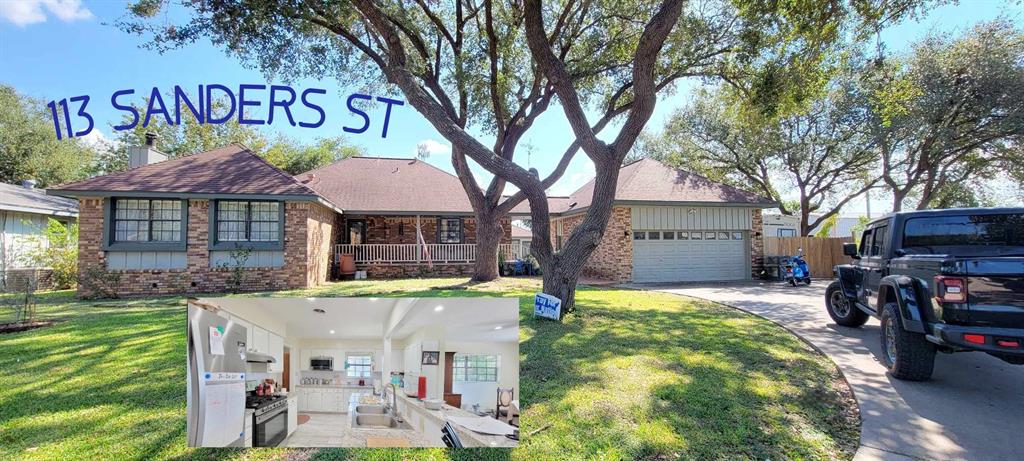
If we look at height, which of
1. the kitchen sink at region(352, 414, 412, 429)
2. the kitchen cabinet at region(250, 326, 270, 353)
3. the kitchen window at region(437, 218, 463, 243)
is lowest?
the kitchen sink at region(352, 414, 412, 429)

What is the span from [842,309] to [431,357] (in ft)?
26.7

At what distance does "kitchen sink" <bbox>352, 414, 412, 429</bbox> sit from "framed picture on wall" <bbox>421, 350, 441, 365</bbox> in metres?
0.27

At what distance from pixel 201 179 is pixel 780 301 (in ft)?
49.5

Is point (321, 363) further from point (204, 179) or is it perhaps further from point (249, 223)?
point (204, 179)

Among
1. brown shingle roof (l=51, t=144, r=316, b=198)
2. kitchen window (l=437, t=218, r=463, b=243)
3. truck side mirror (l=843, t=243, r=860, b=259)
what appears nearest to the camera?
truck side mirror (l=843, t=243, r=860, b=259)

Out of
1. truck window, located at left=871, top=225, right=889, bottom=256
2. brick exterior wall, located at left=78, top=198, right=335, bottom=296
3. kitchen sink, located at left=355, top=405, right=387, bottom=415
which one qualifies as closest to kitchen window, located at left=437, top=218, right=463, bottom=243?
brick exterior wall, located at left=78, top=198, right=335, bottom=296

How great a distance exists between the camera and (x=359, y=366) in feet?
6.44

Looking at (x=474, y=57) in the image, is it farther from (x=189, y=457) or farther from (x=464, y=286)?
(x=189, y=457)

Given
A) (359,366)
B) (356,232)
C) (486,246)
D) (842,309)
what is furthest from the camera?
(356,232)

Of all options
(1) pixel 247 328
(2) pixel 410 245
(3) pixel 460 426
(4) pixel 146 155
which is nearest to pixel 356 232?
(2) pixel 410 245

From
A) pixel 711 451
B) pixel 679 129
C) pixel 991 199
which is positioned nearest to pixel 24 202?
pixel 711 451

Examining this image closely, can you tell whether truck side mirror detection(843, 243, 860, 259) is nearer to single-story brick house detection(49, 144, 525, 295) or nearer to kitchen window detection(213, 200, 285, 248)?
single-story brick house detection(49, 144, 525, 295)

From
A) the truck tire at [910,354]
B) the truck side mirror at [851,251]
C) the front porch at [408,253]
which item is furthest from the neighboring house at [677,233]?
the truck tire at [910,354]

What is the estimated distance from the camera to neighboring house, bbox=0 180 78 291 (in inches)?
553
